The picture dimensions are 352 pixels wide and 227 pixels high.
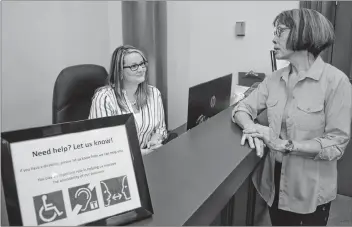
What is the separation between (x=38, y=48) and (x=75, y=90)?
2.83 ft

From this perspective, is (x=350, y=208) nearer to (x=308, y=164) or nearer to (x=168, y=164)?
(x=308, y=164)

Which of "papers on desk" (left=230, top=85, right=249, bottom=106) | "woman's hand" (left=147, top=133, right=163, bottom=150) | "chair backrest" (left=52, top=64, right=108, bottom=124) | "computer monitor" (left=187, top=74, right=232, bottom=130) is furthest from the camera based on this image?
"papers on desk" (left=230, top=85, right=249, bottom=106)

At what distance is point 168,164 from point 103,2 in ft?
9.06

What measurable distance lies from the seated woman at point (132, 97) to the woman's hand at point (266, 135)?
66cm

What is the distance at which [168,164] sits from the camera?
102 cm

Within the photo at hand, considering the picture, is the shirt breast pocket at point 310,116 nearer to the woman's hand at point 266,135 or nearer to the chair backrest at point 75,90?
the woman's hand at point 266,135

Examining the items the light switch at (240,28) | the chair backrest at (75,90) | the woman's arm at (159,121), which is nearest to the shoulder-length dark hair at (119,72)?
the woman's arm at (159,121)

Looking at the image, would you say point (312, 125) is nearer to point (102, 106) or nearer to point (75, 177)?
point (75, 177)

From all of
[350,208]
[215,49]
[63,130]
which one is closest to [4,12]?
[215,49]

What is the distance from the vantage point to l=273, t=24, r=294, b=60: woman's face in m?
1.23

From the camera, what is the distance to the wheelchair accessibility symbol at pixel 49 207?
0.61 metres

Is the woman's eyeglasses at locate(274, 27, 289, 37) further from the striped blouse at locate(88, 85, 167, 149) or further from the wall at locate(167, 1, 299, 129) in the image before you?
the wall at locate(167, 1, 299, 129)

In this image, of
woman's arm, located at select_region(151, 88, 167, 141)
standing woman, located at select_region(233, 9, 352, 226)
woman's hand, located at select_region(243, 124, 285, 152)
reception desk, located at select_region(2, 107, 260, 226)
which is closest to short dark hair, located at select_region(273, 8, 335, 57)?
standing woman, located at select_region(233, 9, 352, 226)

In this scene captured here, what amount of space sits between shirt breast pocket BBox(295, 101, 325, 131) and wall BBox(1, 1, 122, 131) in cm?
215
